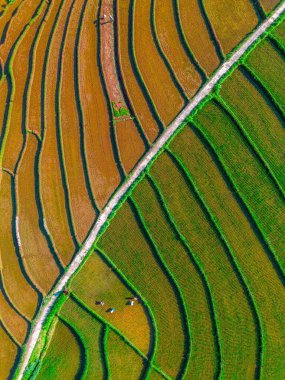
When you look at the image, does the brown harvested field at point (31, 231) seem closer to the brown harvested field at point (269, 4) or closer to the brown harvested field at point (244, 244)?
the brown harvested field at point (244, 244)

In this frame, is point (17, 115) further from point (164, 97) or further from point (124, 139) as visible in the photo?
point (164, 97)

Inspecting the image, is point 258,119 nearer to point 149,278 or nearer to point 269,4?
point 269,4

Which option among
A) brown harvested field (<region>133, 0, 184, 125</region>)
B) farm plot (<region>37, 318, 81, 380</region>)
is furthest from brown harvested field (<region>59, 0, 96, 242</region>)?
farm plot (<region>37, 318, 81, 380</region>)

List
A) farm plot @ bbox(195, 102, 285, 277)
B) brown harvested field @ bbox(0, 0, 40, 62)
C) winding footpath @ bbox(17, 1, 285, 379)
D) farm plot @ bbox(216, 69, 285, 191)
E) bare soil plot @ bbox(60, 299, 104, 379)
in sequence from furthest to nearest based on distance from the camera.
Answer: brown harvested field @ bbox(0, 0, 40, 62) < winding footpath @ bbox(17, 1, 285, 379) < bare soil plot @ bbox(60, 299, 104, 379) < farm plot @ bbox(216, 69, 285, 191) < farm plot @ bbox(195, 102, 285, 277)

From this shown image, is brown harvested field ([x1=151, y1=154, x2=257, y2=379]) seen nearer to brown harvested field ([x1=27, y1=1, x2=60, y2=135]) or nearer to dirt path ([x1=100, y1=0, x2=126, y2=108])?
dirt path ([x1=100, y1=0, x2=126, y2=108])

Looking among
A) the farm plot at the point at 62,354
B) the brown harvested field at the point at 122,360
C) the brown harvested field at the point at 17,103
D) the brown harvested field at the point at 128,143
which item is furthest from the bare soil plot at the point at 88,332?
the brown harvested field at the point at 17,103

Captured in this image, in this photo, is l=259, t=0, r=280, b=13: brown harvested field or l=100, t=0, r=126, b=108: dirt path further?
l=100, t=0, r=126, b=108: dirt path
